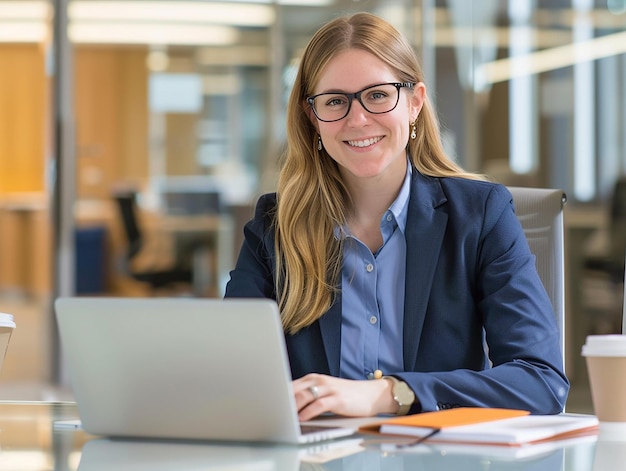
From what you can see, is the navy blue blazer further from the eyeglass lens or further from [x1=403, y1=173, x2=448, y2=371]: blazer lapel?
the eyeglass lens

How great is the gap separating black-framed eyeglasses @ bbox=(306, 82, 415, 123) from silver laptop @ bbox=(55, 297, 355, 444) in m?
0.72

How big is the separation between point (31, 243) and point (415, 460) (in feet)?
18.0

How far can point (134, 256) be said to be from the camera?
5992 mm

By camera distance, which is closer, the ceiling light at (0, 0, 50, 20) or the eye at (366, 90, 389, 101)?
the eye at (366, 90, 389, 101)

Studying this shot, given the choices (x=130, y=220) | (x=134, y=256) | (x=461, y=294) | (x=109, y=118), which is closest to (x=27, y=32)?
(x=109, y=118)

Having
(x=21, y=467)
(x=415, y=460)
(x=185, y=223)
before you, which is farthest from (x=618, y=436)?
(x=185, y=223)

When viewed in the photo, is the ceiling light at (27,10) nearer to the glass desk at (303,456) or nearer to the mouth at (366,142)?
the mouth at (366,142)

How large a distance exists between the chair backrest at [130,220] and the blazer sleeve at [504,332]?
13.8 ft

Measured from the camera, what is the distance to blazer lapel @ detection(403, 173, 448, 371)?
Answer: 183 cm

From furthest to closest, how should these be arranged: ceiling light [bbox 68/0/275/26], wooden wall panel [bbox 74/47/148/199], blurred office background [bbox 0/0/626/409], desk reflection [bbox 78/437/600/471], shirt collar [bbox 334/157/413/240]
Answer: ceiling light [bbox 68/0/275/26] < wooden wall panel [bbox 74/47/148/199] < blurred office background [bbox 0/0/626/409] < shirt collar [bbox 334/157/413/240] < desk reflection [bbox 78/437/600/471]

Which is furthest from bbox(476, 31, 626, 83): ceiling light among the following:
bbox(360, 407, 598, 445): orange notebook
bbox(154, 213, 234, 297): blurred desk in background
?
bbox(360, 407, 598, 445): orange notebook

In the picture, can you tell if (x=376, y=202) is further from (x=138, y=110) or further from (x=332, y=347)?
(x=138, y=110)

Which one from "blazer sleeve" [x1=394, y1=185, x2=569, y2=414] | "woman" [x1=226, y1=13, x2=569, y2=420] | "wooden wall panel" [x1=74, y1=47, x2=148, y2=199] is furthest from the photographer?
"wooden wall panel" [x1=74, y1=47, x2=148, y2=199]

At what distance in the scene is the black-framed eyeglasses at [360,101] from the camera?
6.08 feet
